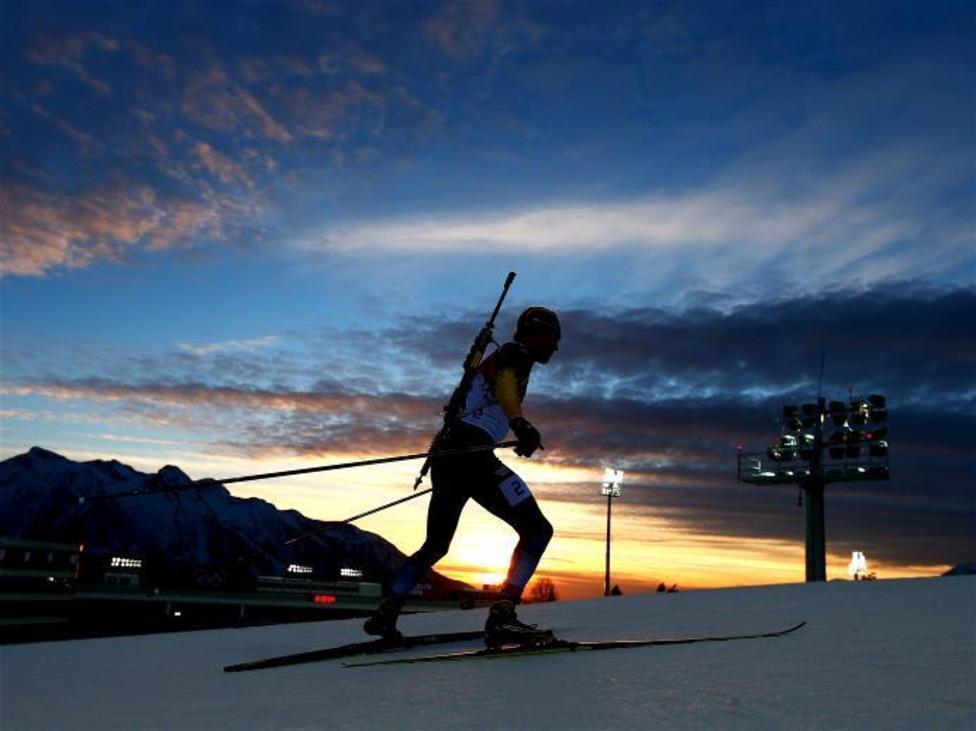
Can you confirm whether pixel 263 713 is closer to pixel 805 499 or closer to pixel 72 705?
pixel 72 705

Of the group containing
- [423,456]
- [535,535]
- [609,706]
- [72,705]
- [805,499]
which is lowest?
[72,705]

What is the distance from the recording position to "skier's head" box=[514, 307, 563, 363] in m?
6.04

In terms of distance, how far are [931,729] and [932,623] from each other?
10.2 feet

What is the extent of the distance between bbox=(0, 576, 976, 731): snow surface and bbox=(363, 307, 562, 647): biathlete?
0.43 m

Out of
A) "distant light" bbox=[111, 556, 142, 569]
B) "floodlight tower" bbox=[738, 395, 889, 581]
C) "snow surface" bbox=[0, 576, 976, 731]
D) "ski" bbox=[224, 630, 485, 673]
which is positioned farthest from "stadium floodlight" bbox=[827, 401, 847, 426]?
"distant light" bbox=[111, 556, 142, 569]

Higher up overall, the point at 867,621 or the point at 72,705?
the point at 867,621

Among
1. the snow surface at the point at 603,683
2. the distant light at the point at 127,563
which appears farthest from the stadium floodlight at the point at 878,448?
the distant light at the point at 127,563

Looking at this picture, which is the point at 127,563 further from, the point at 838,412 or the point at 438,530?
the point at 438,530

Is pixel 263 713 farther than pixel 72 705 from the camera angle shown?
No

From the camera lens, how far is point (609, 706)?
362 cm

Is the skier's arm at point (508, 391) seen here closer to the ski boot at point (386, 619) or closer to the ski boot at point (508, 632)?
the ski boot at point (508, 632)

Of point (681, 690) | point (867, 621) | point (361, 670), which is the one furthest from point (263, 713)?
point (867, 621)

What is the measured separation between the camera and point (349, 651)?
5.92 meters

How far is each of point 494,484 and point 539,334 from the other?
3.38 feet
